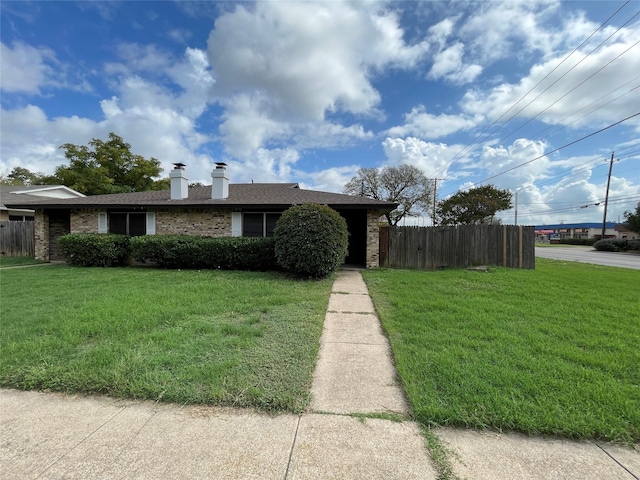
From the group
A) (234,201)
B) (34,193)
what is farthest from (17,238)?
(234,201)

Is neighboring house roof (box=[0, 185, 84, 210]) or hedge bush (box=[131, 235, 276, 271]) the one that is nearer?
hedge bush (box=[131, 235, 276, 271])

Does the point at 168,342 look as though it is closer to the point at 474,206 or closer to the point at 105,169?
the point at 105,169

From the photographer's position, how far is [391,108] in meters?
14.6

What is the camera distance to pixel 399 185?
33906mm

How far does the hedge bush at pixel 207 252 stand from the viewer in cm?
958

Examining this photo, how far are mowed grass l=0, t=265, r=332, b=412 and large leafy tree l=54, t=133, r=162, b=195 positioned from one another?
24226 millimetres

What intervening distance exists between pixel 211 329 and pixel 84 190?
30.9m

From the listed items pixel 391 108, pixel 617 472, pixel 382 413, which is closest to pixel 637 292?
pixel 617 472

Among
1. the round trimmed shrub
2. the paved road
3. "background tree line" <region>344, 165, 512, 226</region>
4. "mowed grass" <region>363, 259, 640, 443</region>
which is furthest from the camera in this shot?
"background tree line" <region>344, 165, 512, 226</region>

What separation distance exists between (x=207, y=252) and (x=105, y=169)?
23582 millimetres

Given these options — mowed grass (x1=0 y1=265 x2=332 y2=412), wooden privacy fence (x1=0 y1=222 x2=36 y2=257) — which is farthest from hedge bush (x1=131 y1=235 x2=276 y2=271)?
wooden privacy fence (x1=0 y1=222 x2=36 y2=257)

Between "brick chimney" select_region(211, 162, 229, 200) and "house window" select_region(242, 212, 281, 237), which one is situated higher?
"brick chimney" select_region(211, 162, 229, 200)

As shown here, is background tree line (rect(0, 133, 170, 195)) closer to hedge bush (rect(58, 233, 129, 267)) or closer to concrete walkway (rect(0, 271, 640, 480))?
hedge bush (rect(58, 233, 129, 267))

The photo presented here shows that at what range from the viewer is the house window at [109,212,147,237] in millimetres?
11523
